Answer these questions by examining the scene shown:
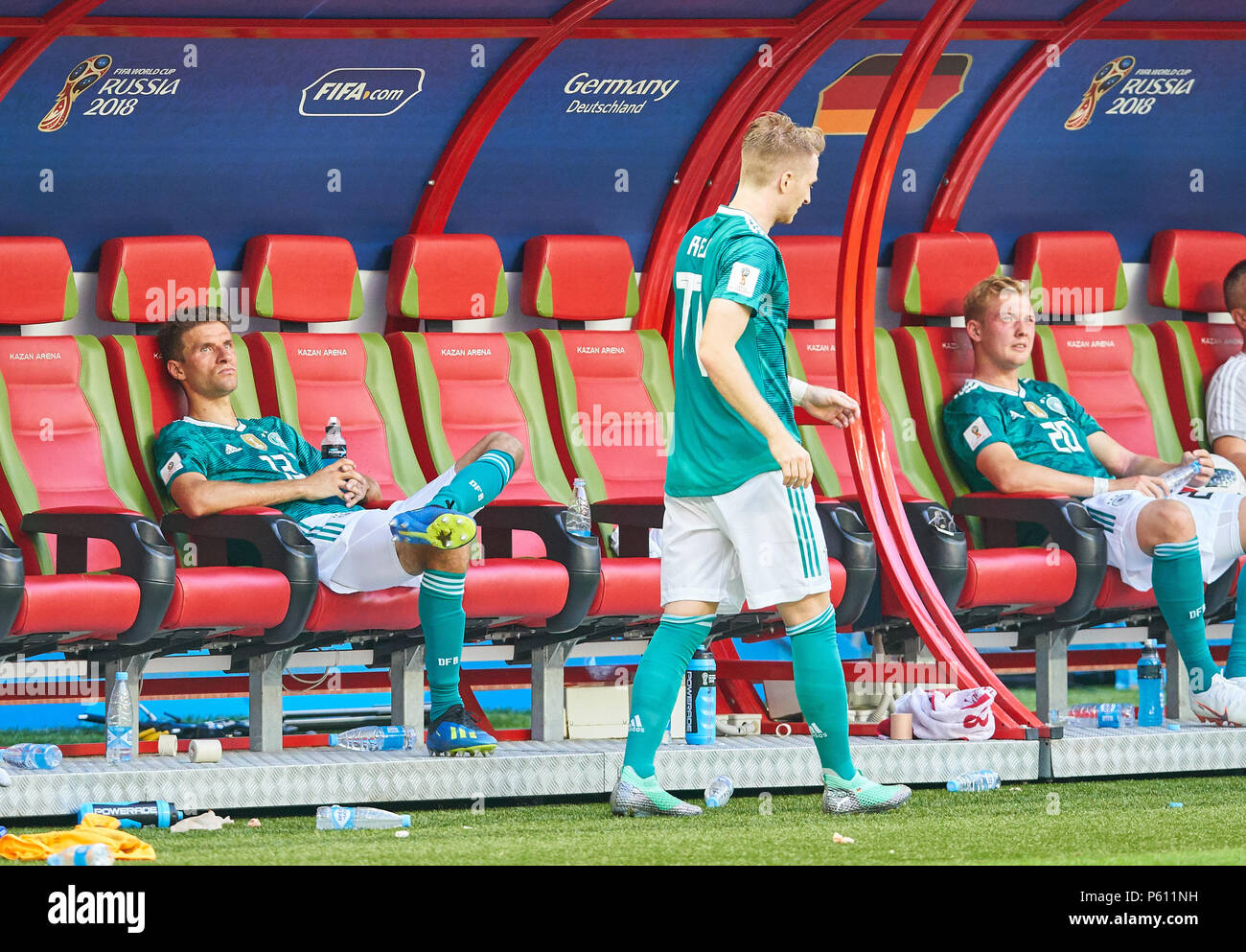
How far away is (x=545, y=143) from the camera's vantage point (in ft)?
22.9

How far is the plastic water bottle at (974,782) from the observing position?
219 inches

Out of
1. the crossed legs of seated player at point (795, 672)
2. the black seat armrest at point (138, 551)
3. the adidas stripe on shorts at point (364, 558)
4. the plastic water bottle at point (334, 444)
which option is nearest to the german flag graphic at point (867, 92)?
the plastic water bottle at point (334, 444)

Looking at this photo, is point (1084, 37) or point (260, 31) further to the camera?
point (1084, 37)

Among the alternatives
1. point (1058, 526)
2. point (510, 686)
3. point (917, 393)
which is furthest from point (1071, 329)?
point (510, 686)

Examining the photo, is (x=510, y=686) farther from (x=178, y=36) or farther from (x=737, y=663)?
(x=178, y=36)

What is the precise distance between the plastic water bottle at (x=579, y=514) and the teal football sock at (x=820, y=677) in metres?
1.15

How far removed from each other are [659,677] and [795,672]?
0.30 m

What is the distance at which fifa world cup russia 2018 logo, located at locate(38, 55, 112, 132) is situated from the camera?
245 inches

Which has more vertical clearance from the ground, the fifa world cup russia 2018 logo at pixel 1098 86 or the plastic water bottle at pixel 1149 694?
the fifa world cup russia 2018 logo at pixel 1098 86

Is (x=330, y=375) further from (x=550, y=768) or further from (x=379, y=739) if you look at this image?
(x=550, y=768)

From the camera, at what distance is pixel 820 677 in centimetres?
469

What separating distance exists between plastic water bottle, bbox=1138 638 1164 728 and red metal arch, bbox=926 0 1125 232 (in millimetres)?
1941

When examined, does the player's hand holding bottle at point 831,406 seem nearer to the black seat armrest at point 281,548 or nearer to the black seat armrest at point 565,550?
the black seat armrest at point 565,550

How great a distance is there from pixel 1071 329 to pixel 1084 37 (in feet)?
3.37
